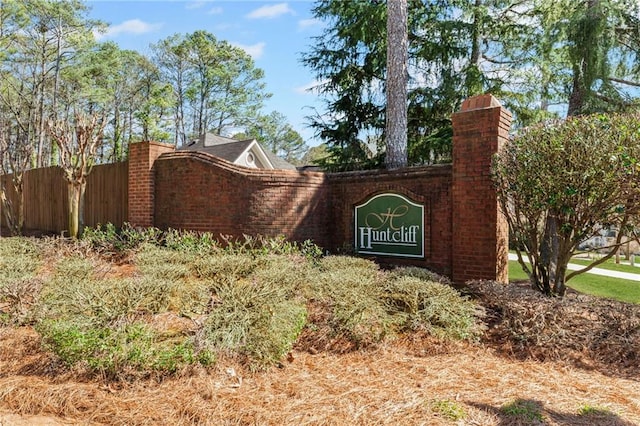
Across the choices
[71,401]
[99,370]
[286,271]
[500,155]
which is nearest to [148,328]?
[99,370]

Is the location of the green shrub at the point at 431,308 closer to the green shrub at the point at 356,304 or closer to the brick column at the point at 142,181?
the green shrub at the point at 356,304

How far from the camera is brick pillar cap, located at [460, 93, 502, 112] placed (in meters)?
5.76

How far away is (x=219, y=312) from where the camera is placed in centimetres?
349

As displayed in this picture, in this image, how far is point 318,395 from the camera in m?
2.80

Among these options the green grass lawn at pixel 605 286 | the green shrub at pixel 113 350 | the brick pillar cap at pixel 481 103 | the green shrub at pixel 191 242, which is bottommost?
the green grass lawn at pixel 605 286

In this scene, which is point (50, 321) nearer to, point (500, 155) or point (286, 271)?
point (286, 271)

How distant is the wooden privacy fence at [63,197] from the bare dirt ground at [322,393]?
19.2 ft

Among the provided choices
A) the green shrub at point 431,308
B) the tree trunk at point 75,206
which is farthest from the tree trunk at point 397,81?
the tree trunk at point 75,206

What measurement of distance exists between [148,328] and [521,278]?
8647 mm

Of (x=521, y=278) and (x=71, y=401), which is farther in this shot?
(x=521, y=278)

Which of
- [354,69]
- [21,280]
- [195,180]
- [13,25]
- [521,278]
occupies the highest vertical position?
[13,25]

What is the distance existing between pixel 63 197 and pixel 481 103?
32.2 feet

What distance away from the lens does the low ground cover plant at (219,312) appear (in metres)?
3.01

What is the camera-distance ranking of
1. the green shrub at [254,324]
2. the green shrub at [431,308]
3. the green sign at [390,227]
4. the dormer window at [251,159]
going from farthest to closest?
the dormer window at [251,159], the green sign at [390,227], the green shrub at [431,308], the green shrub at [254,324]
